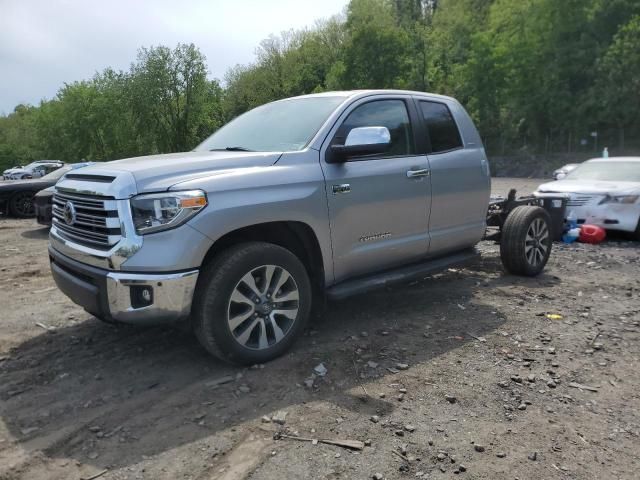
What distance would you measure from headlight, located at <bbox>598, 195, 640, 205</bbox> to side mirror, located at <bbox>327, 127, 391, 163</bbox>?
20.8 ft

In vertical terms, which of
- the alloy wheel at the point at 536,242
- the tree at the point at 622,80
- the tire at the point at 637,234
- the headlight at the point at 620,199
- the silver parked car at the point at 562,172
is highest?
the tree at the point at 622,80

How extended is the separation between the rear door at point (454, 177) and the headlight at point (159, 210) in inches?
98.2

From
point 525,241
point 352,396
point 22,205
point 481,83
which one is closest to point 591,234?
point 525,241

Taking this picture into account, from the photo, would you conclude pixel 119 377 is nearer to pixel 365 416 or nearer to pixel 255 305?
pixel 255 305

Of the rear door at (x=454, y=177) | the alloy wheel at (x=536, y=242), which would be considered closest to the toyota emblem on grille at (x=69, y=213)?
the rear door at (x=454, y=177)

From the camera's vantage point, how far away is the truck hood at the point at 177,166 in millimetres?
3512

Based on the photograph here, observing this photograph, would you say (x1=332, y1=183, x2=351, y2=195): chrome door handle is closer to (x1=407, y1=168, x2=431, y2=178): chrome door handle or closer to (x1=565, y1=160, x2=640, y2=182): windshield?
(x1=407, y1=168, x2=431, y2=178): chrome door handle

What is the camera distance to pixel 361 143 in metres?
4.14

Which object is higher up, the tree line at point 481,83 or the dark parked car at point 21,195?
the tree line at point 481,83

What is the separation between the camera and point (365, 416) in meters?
3.23

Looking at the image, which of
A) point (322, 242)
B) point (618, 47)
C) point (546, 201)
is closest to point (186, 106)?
point (618, 47)

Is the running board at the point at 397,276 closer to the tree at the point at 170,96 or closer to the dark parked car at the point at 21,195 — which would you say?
the dark parked car at the point at 21,195

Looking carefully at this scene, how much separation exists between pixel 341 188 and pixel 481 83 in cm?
4323

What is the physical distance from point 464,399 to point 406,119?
266 centimetres
